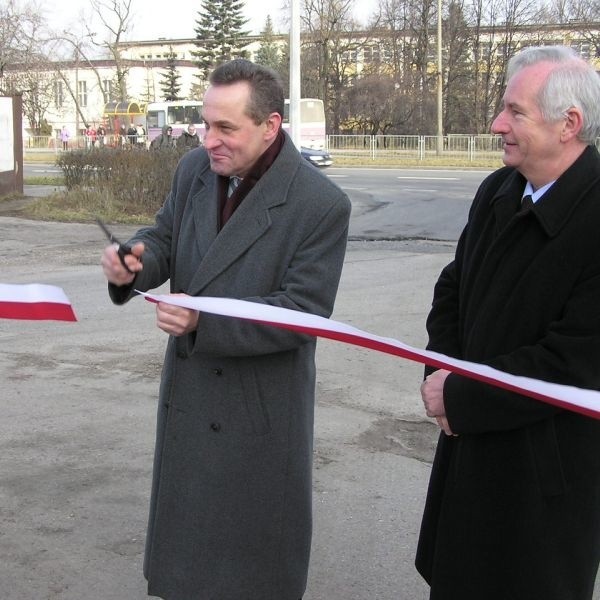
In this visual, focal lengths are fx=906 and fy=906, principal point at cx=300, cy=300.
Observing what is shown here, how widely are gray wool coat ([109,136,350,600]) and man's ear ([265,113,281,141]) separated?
2.6 inches

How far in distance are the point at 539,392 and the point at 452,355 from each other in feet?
1.63

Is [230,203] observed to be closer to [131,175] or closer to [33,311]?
[33,311]

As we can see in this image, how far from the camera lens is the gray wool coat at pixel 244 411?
264 centimetres

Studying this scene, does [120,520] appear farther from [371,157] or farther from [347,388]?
[371,157]

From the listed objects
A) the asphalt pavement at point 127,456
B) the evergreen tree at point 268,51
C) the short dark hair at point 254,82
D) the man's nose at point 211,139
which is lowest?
the asphalt pavement at point 127,456

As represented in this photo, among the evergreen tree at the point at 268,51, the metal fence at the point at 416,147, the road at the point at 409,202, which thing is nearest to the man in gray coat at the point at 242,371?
the road at the point at 409,202

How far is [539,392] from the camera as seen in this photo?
7.00ft

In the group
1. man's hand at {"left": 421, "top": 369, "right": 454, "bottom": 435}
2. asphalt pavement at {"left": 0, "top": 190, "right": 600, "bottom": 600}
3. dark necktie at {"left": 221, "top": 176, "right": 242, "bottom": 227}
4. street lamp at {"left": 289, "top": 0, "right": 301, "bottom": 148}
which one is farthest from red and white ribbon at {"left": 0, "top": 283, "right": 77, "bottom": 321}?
street lamp at {"left": 289, "top": 0, "right": 301, "bottom": 148}

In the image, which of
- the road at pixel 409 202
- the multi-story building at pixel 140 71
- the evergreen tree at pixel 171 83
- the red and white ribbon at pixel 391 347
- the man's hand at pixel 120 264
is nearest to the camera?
the red and white ribbon at pixel 391 347

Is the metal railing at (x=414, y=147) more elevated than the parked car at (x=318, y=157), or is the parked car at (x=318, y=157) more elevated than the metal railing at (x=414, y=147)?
the metal railing at (x=414, y=147)

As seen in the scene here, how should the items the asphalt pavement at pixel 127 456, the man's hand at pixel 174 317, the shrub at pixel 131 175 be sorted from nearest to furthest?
the man's hand at pixel 174 317 → the asphalt pavement at pixel 127 456 → the shrub at pixel 131 175

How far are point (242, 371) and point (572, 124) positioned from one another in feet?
3.73

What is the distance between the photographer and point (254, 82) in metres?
2.61

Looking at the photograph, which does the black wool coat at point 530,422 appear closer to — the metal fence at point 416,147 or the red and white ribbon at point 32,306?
the red and white ribbon at point 32,306
